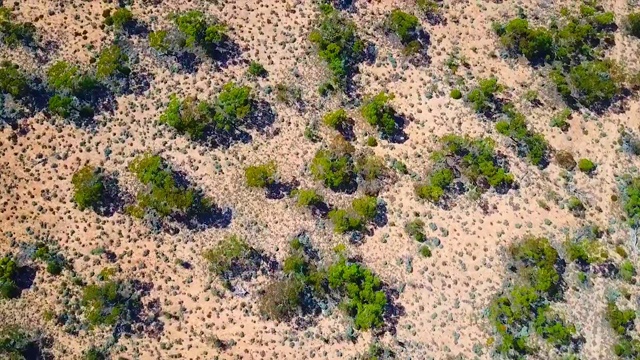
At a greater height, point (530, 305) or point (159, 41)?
point (159, 41)

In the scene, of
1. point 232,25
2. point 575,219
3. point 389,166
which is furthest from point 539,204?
point 232,25

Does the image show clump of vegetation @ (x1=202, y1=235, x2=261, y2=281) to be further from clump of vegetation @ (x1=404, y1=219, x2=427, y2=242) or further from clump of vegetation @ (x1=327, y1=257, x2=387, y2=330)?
clump of vegetation @ (x1=404, y1=219, x2=427, y2=242)

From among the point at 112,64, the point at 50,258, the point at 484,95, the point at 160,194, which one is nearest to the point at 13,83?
the point at 112,64

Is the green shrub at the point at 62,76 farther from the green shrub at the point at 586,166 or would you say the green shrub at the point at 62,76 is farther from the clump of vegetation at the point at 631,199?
the clump of vegetation at the point at 631,199

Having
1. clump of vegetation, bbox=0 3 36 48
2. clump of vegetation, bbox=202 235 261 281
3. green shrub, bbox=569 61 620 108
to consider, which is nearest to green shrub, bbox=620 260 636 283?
green shrub, bbox=569 61 620 108

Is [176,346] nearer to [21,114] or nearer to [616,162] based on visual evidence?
[21,114]

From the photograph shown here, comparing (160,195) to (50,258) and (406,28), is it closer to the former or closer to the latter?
(50,258)

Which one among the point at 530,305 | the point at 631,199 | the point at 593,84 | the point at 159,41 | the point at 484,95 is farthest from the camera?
the point at 593,84

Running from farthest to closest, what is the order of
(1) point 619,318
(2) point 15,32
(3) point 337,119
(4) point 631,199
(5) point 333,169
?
1. (4) point 631,199
2. (3) point 337,119
3. (2) point 15,32
4. (5) point 333,169
5. (1) point 619,318
